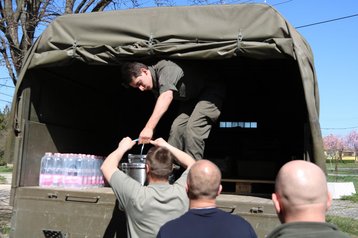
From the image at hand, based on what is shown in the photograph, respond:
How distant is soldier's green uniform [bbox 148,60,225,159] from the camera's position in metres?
4.32

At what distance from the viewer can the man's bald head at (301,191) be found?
1676 millimetres

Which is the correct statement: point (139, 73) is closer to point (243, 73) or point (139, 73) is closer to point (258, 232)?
point (258, 232)

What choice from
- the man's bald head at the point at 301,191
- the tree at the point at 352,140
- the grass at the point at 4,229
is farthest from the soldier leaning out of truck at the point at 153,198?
the tree at the point at 352,140

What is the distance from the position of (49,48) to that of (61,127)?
48.0 inches

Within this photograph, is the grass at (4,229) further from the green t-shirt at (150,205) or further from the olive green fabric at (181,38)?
the green t-shirt at (150,205)

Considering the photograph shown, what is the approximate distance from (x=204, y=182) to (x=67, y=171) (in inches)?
107

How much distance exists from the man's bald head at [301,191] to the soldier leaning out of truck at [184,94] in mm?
2266

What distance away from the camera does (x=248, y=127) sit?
6.90m

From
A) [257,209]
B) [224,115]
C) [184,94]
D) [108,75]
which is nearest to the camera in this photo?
[257,209]

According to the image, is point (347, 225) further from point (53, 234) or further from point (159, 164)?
point (159, 164)

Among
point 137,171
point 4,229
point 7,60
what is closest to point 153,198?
point 137,171

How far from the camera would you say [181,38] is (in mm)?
4125

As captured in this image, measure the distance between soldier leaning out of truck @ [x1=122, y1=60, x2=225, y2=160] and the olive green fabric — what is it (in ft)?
0.51

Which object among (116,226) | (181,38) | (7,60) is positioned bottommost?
(116,226)
